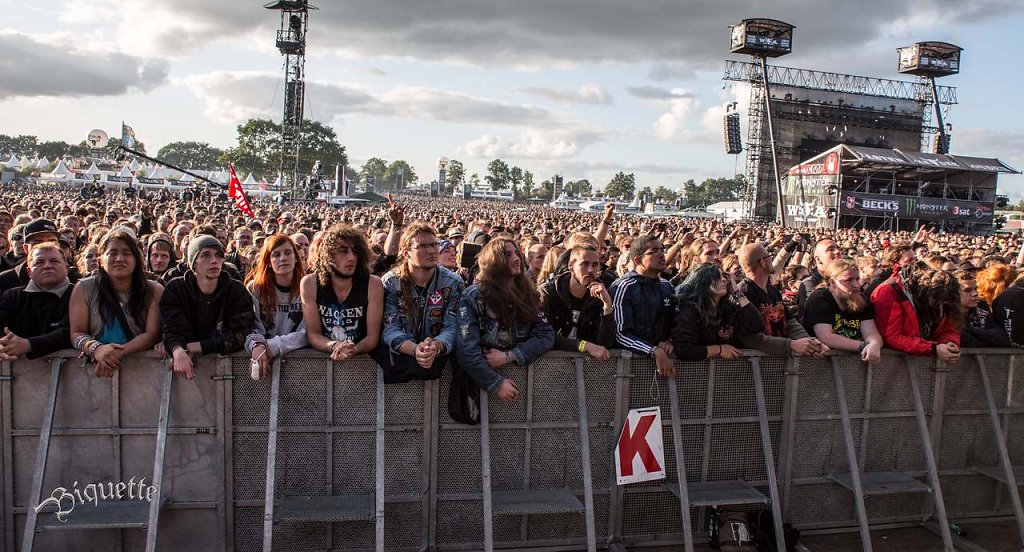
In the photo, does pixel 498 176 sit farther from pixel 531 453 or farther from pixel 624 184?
pixel 531 453

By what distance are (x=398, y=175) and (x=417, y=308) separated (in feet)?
631

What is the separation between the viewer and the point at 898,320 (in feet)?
15.7

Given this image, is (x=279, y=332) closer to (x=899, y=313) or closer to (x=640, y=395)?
(x=640, y=395)

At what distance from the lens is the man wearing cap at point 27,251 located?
5109mm

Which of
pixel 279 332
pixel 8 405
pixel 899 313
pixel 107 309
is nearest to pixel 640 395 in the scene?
pixel 899 313

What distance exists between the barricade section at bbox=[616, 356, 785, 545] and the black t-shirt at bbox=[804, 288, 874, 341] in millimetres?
471

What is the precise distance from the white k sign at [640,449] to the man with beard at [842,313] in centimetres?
137

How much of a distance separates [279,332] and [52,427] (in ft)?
4.44

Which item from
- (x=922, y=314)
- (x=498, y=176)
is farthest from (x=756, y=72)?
(x=498, y=176)

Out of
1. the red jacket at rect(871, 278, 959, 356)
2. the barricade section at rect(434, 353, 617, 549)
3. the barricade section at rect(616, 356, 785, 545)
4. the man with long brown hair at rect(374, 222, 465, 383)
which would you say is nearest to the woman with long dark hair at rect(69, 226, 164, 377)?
the man with long brown hair at rect(374, 222, 465, 383)

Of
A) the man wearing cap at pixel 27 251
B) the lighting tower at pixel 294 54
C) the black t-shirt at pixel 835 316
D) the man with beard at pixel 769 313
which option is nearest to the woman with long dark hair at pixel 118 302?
the man wearing cap at pixel 27 251

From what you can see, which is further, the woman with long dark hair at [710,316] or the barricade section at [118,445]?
the woman with long dark hair at [710,316]

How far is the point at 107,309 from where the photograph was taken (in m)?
4.04

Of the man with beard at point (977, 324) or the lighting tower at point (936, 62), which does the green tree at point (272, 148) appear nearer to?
the lighting tower at point (936, 62)
